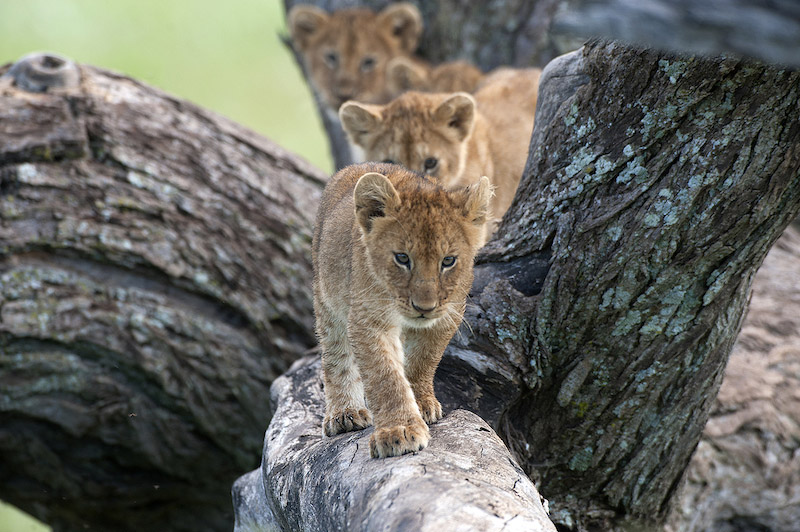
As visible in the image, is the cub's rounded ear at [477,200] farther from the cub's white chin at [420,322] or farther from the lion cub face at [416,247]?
the cub's white chin at [420,322]

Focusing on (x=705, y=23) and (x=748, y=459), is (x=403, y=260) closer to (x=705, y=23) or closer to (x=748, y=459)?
(x=705, y=23)

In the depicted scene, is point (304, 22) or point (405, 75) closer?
point (405, 75)

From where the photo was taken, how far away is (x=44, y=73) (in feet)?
17.5

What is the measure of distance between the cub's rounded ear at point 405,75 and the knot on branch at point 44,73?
3.28m

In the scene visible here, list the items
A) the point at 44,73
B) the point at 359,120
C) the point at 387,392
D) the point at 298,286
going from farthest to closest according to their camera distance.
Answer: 1. the point at 359,120
2. the point at 298,286
3. the point at 44,73
4. the point at 387,392

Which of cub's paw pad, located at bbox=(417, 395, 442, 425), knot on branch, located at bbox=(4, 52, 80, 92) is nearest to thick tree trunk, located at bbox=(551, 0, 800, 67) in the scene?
cub's paw pad, located at bbox=(417, 395, 442, 425)

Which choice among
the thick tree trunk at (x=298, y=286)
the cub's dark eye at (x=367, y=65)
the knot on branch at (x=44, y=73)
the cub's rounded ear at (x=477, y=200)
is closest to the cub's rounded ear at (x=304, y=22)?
the cub's dark eye at (x=367, y=65)

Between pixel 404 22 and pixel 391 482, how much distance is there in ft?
21.7

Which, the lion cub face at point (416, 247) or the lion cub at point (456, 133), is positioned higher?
the lion cub face at point (416, 247)

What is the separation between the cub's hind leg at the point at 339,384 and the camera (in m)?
3.76

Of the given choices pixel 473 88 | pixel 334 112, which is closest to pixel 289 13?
pixel 334 112

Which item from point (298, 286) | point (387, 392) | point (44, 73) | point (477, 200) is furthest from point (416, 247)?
point (44, 73)

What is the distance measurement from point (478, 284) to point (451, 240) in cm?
43

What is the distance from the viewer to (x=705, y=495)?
4.65m
